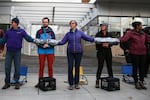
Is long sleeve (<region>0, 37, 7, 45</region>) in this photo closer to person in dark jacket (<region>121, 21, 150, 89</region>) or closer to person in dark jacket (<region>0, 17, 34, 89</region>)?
person in dark jacket (<region>0, 17, 34, 89</region>)

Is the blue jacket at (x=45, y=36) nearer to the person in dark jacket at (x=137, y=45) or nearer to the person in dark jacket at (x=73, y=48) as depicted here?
the person in dark jacket at (x=73, y=48)

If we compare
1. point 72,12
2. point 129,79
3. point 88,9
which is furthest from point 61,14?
point 129,79

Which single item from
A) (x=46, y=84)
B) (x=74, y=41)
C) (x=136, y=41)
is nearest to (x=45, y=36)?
(x=74, y=41)

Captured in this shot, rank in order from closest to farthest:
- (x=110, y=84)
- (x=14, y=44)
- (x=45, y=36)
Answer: (x=14, y=44), (x=110, y=84), (x=45, y=36)

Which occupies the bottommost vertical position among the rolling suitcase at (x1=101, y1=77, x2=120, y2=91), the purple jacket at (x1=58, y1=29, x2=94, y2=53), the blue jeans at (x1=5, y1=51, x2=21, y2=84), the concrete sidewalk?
the concrete sidewalk

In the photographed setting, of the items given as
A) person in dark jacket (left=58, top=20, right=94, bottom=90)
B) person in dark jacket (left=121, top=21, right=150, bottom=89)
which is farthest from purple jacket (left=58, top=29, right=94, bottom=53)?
person in dark jacket (left=121, top=21, right=150, bottom=89)

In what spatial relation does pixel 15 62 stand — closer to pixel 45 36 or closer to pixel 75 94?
pixel 45 36

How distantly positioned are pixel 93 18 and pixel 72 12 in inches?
81.4

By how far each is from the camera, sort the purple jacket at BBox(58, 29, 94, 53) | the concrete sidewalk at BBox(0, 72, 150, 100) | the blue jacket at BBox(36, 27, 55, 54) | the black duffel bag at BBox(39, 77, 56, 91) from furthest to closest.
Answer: the blue jacket at BBox(36, 27, 55, 54) < the purple jacket at BBox(58, 29, 94, 53) < the black duffel bag at BBox(39, 77, 56, 91) < the concrete sidewalk at BBox(0, 72, 150, 100)

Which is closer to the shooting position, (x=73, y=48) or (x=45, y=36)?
(x=73, y=48)

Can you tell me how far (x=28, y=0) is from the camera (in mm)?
21828

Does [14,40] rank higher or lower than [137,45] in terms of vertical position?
higher

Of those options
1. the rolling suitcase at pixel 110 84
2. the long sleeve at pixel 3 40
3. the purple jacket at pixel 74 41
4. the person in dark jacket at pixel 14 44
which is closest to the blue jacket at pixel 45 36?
the person in dark jacket at pixel 14 44

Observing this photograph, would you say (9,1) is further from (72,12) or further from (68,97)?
(68,97)
